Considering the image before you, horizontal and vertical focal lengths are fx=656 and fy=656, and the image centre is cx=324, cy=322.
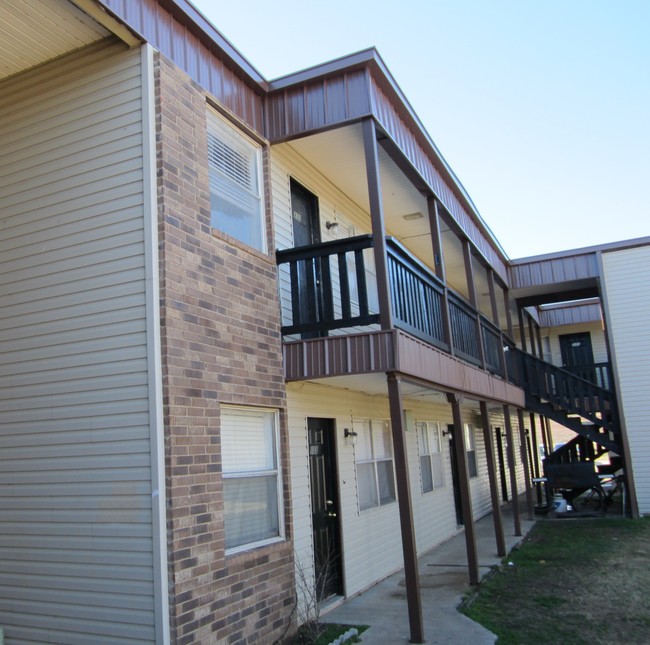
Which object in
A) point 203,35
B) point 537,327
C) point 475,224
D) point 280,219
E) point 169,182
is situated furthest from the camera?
point 537,327

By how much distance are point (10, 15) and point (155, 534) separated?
4273 mm

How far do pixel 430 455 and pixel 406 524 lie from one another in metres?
6.65

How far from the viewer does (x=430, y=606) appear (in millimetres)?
7699

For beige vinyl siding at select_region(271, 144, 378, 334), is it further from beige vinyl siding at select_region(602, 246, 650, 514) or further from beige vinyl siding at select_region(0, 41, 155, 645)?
beige vinyl siding at select_region(602, 246, 650, 514)

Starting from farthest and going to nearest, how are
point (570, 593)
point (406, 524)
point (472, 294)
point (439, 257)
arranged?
point (472, 294) → point (439, 257) → point (570, 593) → point (406, 524)

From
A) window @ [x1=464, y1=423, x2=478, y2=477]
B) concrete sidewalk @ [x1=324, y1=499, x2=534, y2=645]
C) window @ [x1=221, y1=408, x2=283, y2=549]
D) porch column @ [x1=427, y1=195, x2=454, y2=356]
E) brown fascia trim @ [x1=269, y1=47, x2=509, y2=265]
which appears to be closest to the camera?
window @ [x1=221, y1=408, x2=283, y2=549]

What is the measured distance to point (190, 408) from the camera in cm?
546

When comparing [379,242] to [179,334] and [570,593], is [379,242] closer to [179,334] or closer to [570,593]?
[179,334]

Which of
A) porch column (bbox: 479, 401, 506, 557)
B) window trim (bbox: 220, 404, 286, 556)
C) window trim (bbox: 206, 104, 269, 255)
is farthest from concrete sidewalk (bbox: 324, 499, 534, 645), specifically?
window trim (bbox: 206, 104, 269, 255)

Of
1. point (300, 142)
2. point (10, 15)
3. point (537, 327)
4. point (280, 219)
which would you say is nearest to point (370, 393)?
point (280, 219)

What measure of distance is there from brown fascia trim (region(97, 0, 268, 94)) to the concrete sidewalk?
6030 millimetres

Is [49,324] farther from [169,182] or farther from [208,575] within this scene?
[208,575]

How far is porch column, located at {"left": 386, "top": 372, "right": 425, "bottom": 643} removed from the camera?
20.8 feet

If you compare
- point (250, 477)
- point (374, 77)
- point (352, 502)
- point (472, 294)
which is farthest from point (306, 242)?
point (250, 477)
